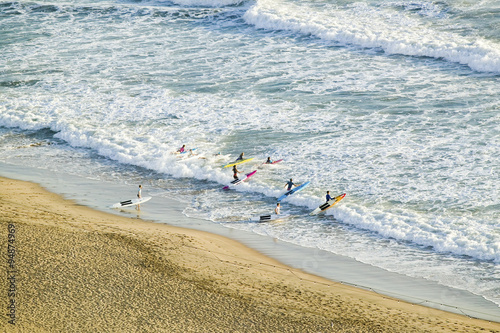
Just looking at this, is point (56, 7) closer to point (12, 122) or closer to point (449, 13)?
point (12, 122)

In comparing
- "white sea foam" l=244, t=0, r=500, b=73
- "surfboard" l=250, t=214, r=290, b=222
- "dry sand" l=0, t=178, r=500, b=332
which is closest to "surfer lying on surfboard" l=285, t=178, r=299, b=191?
"surfboard" l=250, t=214, r=290, b=222

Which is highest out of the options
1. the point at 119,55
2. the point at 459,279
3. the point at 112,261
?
the point at 119,55

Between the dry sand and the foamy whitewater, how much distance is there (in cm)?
217

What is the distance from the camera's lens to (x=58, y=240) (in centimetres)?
1549

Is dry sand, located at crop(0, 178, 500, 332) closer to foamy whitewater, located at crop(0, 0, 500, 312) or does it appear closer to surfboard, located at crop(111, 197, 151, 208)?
surfboard, located at crop(111, 197, 151, 208)

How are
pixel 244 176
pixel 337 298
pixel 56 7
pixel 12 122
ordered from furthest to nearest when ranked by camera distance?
1. pixel 56 7
2. pixel 12 122
3. pixel 244 176
4. pixel 337 298

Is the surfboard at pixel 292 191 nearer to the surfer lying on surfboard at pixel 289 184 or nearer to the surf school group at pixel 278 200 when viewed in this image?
the surf school group at pixel 278 200

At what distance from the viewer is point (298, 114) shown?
26344 mm

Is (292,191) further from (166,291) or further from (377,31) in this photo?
(377,31)

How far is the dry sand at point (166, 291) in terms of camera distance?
12.4 meters

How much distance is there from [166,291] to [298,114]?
14.6 metres

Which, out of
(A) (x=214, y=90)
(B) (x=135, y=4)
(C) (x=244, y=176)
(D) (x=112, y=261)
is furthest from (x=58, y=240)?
(B) (x=135, y=4)

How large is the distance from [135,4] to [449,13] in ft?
81.7

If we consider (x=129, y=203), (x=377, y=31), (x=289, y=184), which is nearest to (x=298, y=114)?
(x=289, y=184)
